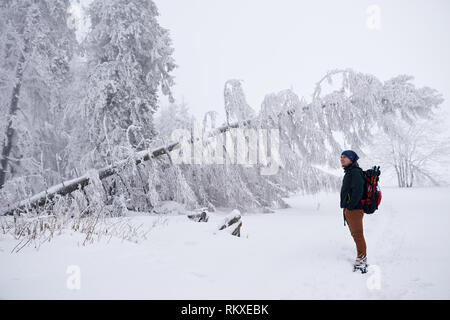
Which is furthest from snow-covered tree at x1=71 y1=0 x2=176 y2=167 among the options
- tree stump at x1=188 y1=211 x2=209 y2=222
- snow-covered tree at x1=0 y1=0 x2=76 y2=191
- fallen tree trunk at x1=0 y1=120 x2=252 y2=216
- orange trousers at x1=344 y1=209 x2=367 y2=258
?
orange trousers at x1=344 y1=209 x2=367 y2=258

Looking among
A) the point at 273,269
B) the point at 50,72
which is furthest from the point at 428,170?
the point at 50,72

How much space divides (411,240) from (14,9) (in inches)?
593

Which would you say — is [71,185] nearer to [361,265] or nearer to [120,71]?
[120,71]

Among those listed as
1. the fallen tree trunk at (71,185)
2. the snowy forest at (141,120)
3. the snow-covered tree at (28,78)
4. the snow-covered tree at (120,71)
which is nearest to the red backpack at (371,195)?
the snowy forest at (141,120)

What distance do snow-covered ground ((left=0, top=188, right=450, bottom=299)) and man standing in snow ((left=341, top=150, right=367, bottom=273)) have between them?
353 millimetres

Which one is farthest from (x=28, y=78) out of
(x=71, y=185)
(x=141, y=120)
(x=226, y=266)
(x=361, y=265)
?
(x=361, y=265)

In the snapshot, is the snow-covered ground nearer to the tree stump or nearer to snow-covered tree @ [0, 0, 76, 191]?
the tree stump

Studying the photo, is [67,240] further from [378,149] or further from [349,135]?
[378,149]

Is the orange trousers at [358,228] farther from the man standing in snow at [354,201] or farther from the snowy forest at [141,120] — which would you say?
the snowy forest at [141,120]

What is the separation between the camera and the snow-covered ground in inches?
109

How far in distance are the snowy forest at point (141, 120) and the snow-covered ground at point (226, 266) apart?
2.99 metres

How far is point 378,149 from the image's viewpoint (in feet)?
77.8

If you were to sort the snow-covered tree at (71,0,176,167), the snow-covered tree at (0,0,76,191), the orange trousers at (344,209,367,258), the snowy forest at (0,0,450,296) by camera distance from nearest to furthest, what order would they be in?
the orange trousers at (344,209,367,258) < the snowy forest at (0,0,450,296) < the snow-covered tree at (71,0,176,167) < the snow-covered tree at (0,0,76,191)

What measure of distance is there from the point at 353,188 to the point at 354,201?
0.21 meters
